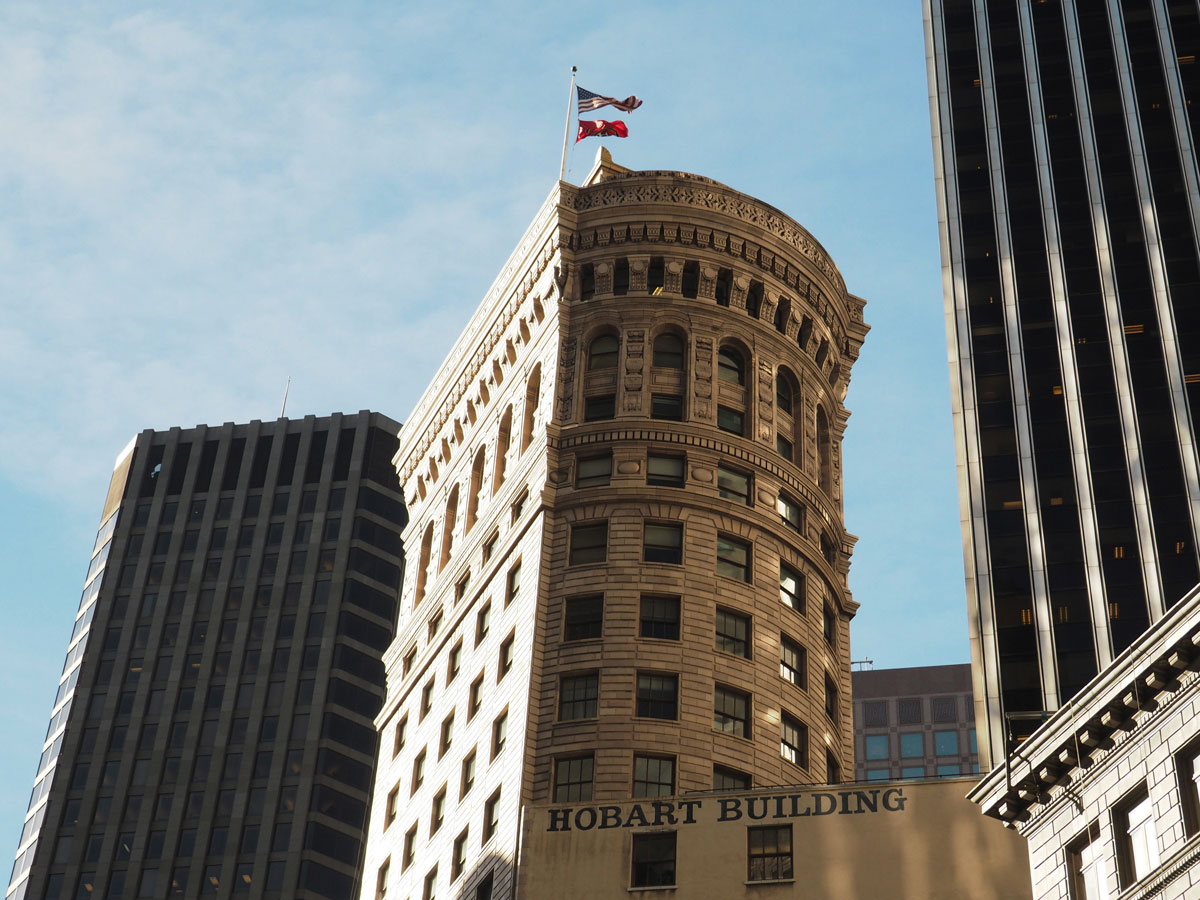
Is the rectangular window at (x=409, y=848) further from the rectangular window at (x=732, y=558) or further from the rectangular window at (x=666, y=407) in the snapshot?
the rectangular window at (x=666, y=407)

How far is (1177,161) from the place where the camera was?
156 metres

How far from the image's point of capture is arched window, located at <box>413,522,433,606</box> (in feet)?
356

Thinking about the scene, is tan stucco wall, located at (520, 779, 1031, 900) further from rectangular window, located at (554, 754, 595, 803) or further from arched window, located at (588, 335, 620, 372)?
arched window, located at (588, 335, 620, 372)

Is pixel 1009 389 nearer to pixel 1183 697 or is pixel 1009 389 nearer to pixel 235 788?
pixel 235 788

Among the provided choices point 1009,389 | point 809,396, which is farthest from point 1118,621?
point 809,396

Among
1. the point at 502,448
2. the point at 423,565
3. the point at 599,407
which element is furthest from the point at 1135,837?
the point at 423,565

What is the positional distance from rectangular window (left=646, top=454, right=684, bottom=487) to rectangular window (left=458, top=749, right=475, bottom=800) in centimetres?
1580

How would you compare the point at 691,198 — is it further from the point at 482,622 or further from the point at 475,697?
the point at 475,697

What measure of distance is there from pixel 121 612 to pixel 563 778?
9608 cm

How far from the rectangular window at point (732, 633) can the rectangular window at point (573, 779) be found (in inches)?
348

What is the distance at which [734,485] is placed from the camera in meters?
94.6

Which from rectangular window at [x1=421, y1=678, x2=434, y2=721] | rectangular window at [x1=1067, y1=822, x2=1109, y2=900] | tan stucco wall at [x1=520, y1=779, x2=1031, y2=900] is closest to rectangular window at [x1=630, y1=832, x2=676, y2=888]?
tan stucco wall at [x1=520, y1=779, x2=1031, y2=900]

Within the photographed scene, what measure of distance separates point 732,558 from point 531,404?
16.4 meters

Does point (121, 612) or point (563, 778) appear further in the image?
point (121, 612)
